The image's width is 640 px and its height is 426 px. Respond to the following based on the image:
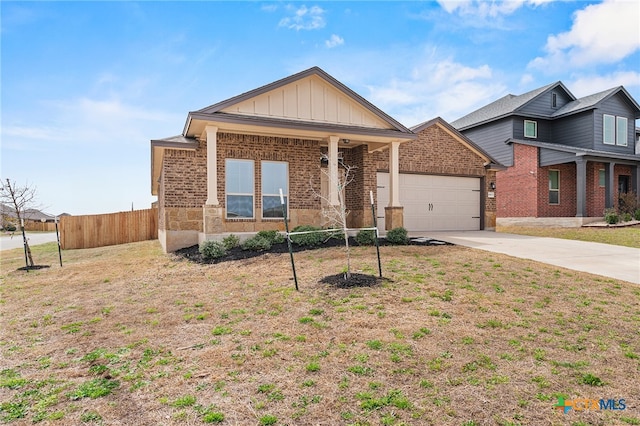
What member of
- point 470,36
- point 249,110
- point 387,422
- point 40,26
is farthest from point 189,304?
point 470,36

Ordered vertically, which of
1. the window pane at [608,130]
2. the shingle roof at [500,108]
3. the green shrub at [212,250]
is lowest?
the green shrub at [212,250]

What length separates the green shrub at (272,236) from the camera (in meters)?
10.3

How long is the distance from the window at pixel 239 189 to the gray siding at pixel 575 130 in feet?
63.1

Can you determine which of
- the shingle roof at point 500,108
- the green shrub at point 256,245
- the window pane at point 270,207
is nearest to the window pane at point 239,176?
the window pane at point 270,207

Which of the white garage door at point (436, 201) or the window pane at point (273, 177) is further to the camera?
the white garage door at point (436, 201)

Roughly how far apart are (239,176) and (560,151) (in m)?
15.8

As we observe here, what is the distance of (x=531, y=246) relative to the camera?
10617 millimetres

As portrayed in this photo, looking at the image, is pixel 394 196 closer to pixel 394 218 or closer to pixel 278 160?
pixel 394 218

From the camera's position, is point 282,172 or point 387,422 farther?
point 282,172

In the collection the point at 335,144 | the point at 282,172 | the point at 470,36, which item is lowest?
the point at 282,172

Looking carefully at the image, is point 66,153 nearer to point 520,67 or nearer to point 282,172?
point 282,172

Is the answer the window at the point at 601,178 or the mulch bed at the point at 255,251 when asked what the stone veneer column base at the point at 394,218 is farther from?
the window at the point at 601,178

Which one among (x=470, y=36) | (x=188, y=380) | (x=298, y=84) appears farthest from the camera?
(x=470, y=36)

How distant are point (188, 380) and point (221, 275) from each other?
4.32 m
